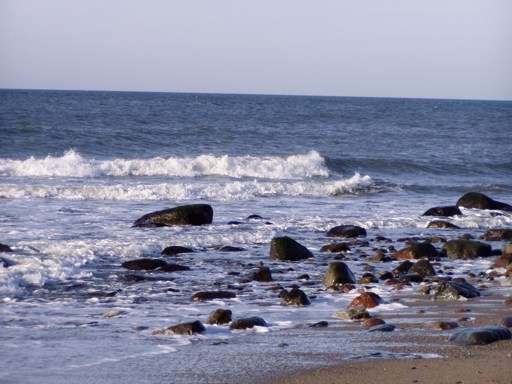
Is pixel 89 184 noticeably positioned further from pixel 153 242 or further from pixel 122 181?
pixel 153 242

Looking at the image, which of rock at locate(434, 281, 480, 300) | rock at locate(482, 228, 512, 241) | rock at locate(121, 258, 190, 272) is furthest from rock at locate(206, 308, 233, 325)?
rock at locate(482, 228, 512, 241)

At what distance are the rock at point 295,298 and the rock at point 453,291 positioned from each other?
1710 mm

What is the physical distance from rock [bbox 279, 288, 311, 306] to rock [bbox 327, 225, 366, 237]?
6200 millimetres

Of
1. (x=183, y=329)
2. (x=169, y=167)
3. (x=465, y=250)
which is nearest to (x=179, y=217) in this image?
(x=465, y=250)

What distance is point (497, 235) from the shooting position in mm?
16922

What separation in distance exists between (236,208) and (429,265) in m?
8.63

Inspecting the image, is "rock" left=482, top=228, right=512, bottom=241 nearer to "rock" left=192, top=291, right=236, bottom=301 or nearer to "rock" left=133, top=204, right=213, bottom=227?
"rock" left=133, top=204, right=213, bottom=227

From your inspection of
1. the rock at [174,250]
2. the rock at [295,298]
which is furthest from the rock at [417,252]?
the rock at [295,298]

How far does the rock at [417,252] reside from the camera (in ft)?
46.7

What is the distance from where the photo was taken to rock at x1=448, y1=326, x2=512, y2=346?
26.5 ft

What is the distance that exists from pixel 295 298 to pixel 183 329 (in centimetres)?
209

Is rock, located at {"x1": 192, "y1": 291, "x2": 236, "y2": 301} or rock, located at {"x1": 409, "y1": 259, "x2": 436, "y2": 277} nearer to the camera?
rock, located at {"x1": 192, "y1": 291, "x2": 236, "y2": 301}

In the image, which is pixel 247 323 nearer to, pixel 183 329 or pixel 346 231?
pixel 183 329

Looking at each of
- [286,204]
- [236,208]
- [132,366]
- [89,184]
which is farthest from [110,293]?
[89,184]
